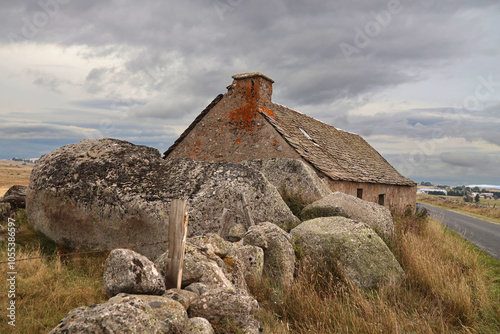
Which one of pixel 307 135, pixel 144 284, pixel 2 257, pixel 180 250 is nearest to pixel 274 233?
pixel 180 250

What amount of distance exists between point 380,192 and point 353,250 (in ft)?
36.0

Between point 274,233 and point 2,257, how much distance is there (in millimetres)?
4659

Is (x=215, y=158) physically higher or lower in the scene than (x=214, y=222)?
higher

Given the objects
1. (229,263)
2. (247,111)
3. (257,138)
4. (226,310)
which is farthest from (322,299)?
(247,111)

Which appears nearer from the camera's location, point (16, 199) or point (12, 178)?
point (16, 199)

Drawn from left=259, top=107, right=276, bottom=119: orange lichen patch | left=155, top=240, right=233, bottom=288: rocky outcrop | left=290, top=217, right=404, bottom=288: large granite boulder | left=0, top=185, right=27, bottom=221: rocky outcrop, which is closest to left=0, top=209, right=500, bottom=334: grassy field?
left=290, top=217, right=404, bottom=288: large granite boulder

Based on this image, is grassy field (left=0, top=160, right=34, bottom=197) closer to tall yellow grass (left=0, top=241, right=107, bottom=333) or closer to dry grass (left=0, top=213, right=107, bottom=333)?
dry grass (left=0, top=213, right=107, bottom=333)

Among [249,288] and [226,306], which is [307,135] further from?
[226,306]

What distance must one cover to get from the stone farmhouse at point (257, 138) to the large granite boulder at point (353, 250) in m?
4.54

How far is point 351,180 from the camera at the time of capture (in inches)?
496

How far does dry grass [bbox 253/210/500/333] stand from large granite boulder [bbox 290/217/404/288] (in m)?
0.21

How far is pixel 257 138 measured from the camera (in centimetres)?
1191

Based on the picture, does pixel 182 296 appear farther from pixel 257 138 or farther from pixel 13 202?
pixel 257 138

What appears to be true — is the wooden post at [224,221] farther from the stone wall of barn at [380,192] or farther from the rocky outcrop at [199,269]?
the stone wall of barn at [380,192]
